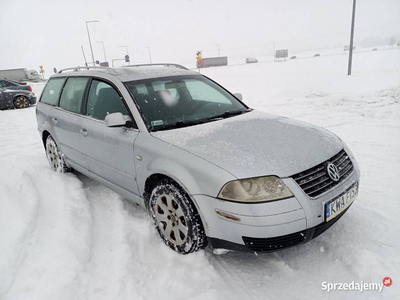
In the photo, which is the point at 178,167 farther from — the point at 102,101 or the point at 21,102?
the point at 21,102

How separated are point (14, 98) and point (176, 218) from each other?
1375 cm

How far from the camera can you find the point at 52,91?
452cm

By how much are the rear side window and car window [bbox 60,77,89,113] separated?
0.23 m

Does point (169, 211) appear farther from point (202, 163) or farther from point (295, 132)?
point (295, 132)

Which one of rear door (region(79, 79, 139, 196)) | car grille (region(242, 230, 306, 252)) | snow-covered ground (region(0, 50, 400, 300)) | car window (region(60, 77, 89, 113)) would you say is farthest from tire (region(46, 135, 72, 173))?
car grille (region(242, 230, 306, 252))

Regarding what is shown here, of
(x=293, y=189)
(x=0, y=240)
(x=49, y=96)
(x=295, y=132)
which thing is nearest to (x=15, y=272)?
(x=0, y=240)

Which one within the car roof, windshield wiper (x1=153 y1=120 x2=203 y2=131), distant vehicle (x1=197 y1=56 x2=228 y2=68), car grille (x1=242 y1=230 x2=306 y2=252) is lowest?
distant vehicle (x1=197 y1=56 x2=228 y2=68)

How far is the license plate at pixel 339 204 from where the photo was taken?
2.12 meters

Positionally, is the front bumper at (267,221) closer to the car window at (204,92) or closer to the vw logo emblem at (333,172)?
the vw logo emblem at (333,172)

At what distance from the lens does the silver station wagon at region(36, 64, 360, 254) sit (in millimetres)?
2029

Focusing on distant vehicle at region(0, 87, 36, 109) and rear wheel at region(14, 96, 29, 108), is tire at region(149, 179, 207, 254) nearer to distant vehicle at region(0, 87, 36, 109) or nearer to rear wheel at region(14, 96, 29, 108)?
distant vehicle at region(0, 87, 36, 109)

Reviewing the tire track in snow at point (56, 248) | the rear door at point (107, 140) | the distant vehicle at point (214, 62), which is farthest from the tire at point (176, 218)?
the distant vehicle at point (214, 62)

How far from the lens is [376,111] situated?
7.07 metres

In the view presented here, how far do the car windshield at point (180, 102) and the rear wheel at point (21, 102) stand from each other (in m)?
12.7
